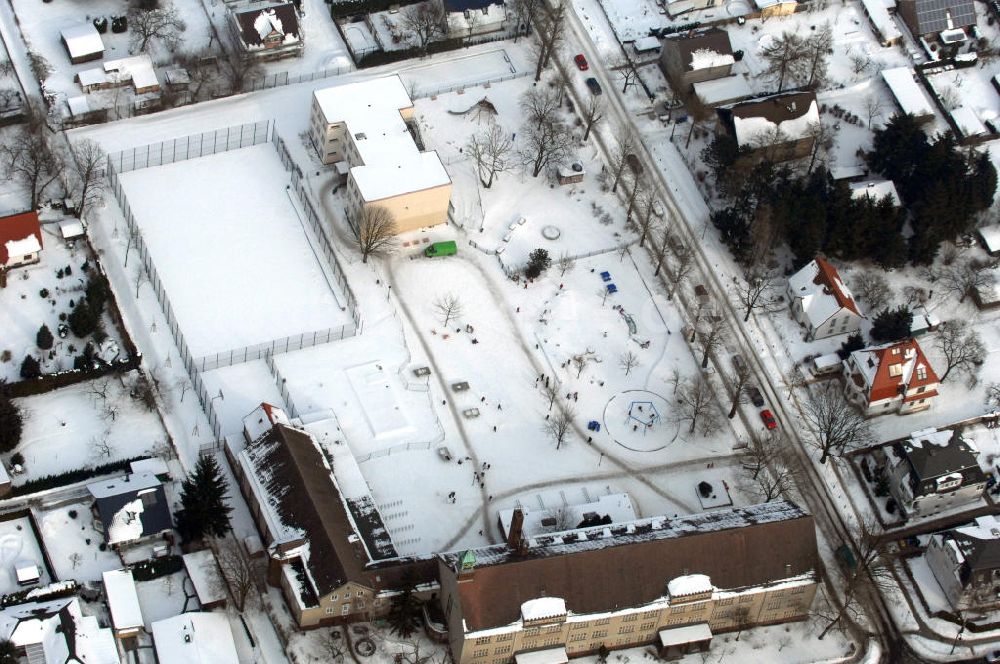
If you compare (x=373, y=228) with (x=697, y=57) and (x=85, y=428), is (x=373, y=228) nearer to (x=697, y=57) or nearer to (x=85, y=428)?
(x=85, y=428)

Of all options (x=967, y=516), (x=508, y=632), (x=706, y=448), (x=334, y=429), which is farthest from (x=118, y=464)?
(x=967, y=516)

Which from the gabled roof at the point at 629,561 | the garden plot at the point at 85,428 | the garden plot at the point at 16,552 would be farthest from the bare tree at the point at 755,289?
the garden plot at the point at 16,552

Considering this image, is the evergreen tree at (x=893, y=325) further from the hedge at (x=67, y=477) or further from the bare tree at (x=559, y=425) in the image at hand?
the hedge at (x=67, y=477)

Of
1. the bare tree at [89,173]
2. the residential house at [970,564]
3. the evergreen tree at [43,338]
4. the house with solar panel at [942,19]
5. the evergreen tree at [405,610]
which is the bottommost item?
the residential house at [970,564]

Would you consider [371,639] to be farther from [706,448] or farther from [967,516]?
[967,516]

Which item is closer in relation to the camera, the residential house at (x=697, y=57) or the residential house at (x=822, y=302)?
the residential house at (x=822, y=302)
